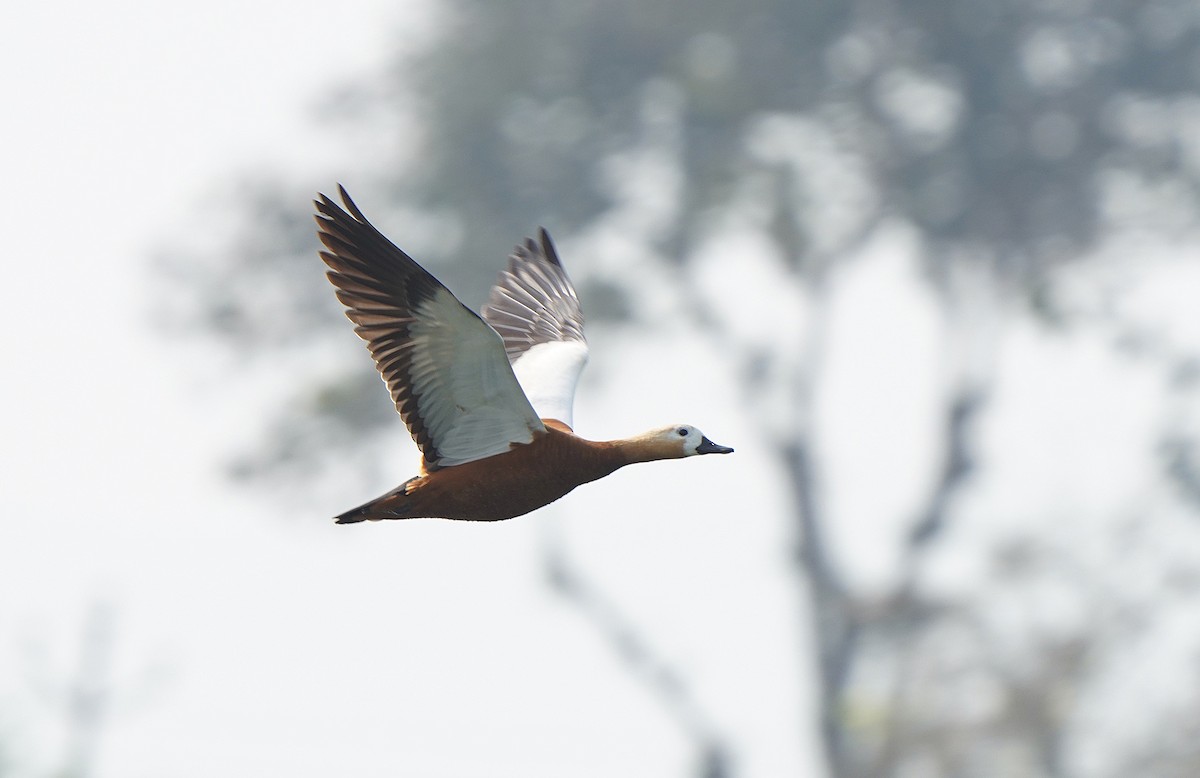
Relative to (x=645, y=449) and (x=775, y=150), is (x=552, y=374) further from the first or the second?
(x=775, y=150)

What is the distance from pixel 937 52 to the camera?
21.5 metres

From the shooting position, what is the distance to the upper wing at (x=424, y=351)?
544 cm

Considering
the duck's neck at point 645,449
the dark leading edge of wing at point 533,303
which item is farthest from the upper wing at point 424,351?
the dark leading edge of wing at point 533,303

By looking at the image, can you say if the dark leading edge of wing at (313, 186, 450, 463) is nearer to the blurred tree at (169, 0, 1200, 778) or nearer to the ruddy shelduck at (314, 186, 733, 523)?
the ruddy shelduck at (314, 186, 733, 523)

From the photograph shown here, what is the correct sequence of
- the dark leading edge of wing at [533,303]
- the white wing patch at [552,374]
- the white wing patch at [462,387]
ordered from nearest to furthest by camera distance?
the white wing patch at [462,387] < the white wing patch at [552,374] < the dark leading edge of wing at [533,303]

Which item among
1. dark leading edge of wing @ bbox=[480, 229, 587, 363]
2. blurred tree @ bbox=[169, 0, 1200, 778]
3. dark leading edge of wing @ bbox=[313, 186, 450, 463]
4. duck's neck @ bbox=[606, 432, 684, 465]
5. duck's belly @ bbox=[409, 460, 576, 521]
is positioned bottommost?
duck's belly @ bbox=[409, 460, 576, 521]

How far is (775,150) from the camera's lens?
2153 cm

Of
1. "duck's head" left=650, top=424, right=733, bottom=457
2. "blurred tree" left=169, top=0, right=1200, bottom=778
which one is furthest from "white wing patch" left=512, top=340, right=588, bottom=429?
"blurred tree" left=169, top=0, right=1200, bottom=778

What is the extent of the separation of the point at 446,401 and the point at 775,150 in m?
16.4

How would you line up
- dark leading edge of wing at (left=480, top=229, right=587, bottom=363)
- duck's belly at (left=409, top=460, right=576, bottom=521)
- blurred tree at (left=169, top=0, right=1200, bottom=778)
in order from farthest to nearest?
blurred tree at (left=169, top=0, right=1200, bottom=778) → dark leading edge of wing at (left=480, top=229, right=587, bottom=363) → duck's belly at (left=409, top=460, right=576, bottom=521)

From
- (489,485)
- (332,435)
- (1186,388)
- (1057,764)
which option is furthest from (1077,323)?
(489,485)

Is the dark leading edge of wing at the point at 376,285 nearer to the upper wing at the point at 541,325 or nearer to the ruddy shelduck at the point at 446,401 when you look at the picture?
the ruddy shelduck at the point at 446,401

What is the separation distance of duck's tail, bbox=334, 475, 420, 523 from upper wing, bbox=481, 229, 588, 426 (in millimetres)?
816

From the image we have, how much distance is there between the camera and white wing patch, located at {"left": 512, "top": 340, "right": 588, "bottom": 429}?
6.38 meters
